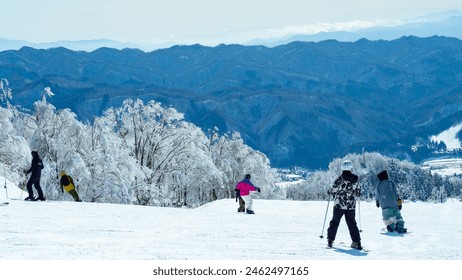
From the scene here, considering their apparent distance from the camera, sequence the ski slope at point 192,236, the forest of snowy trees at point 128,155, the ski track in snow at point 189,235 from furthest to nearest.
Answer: the forest of snowy trees at point 128,155, the ski track in snow at point 189,235, the ski slope at point 192,236

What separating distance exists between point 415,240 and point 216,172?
110 feet

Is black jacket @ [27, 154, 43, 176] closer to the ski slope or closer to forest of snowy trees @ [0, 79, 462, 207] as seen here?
the ski slope

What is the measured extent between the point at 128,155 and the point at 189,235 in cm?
2798

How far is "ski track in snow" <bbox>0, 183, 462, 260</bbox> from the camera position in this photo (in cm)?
1174

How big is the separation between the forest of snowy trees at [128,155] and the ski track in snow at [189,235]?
11874 mm

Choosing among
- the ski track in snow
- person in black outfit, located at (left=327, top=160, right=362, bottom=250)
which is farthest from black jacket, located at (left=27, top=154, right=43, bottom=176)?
person in black outfit, located at (left=327, top=160, right=362, bottom=250)

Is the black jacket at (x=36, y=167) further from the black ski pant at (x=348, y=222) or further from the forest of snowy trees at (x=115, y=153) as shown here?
the black ski pant at (x=348, y=222)

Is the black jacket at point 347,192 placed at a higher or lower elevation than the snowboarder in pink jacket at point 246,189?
higher

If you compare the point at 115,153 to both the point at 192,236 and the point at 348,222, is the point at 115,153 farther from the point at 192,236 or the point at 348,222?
the point at 348,222

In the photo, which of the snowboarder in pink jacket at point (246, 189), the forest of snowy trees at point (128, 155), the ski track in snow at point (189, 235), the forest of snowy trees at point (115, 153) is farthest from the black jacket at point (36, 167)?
the forest of snowy trees at point (128, 155)

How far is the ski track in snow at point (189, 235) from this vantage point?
38.5ft

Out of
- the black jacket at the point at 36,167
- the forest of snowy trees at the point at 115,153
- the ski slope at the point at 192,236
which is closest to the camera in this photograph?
the ski slope at the point at 192,236

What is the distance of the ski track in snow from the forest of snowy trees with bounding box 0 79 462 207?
11874 mm

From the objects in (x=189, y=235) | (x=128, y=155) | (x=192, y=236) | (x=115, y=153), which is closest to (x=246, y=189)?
(x=189, y=235)
